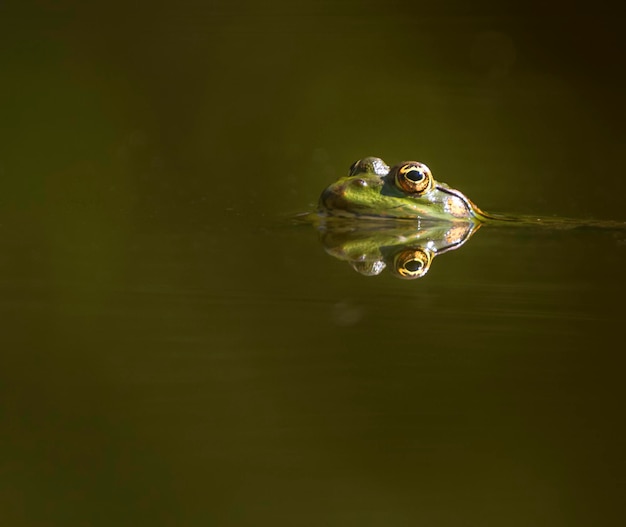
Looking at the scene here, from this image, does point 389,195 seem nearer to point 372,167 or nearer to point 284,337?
point 372,167

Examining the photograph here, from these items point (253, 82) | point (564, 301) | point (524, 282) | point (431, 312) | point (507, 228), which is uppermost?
point (253, 82)

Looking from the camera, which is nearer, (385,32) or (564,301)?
(564,301)

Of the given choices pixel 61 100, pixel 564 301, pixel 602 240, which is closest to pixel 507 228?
pixel 602 240

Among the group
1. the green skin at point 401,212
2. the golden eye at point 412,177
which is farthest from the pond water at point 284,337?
the golden eye at point 412,177

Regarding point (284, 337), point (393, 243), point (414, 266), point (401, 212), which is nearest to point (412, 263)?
point (414, 266)

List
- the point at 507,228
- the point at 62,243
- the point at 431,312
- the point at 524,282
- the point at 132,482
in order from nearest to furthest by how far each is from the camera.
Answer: the point at 132,482 → the point at 431,312 → the point at 524,282 → the point at 62,243 → the point at 507,228

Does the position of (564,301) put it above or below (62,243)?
below

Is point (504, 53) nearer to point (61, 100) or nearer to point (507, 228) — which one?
point (61, 100)

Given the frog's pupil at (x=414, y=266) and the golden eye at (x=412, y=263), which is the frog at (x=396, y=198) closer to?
the golden eye at (x=412, y=263)
